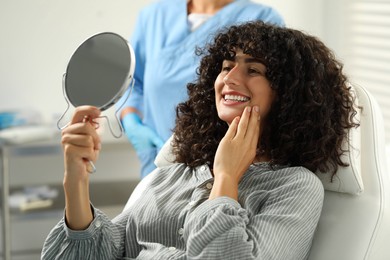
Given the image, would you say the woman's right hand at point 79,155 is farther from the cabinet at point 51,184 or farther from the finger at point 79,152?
the cabinet at point 51,184

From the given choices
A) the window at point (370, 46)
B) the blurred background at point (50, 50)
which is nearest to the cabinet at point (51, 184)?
the blurred background at point (50, 50)

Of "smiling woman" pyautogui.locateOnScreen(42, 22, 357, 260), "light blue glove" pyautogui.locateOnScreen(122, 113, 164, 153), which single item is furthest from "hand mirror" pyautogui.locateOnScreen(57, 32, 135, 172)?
"light blue glove" pyautogui.locateOnScreen(122, 113, 164, 153)

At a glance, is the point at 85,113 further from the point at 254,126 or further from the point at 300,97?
the point at 300,97

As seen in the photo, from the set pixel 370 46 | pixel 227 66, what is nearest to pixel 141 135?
pixel 227 66

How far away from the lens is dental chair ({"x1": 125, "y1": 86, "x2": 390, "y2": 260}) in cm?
158

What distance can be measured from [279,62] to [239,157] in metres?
0.24

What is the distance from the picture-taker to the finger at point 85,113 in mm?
1345

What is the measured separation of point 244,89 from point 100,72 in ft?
1.14

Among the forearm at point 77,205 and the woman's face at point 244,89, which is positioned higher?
the woman's face at point 244,89

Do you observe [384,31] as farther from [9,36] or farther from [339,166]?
[9,36]

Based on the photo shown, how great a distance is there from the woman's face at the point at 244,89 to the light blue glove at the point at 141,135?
0.69 metres

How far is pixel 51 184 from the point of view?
337 centimetres

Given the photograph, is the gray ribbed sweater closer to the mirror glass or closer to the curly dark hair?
the curly dark hair

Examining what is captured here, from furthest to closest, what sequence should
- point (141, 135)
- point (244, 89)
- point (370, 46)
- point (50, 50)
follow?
point (50, 50)
point (370, 46)
point (141, 135)
point (244, 89)
